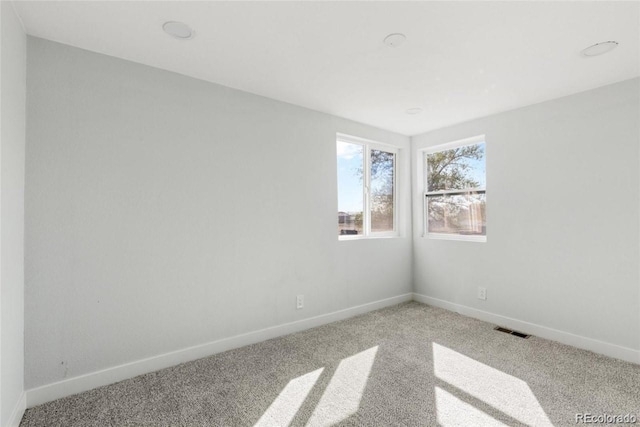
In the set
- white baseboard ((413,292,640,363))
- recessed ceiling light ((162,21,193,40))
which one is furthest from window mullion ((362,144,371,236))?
recessed ceiling light ((162,21,193,40))

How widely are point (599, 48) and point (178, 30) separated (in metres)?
2.74

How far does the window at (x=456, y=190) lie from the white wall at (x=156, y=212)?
1.61 metres

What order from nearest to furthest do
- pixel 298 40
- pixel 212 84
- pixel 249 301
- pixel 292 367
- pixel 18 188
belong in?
1. pixel 18 188
2. pixel 298 40
3. pixel 292 367
4. pixel 212 84
5. pixel 249 301

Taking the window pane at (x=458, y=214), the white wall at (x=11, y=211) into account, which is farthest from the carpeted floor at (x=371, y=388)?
the window pane at (x=458, y=214)

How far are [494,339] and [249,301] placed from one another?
2330 mm

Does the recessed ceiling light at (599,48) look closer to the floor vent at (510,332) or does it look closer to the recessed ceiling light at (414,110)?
the recessed ceiling light at (414,110)

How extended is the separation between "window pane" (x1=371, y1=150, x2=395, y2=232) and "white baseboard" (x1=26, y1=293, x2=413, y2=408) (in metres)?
1.30

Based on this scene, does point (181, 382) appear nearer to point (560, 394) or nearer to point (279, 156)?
point (279, 156)

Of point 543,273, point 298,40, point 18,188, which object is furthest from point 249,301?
point 543,273

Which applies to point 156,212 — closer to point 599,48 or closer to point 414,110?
point 414,110

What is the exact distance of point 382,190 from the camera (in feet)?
14.1

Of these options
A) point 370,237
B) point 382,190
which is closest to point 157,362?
point 370,237

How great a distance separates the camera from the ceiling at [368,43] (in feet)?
5.89

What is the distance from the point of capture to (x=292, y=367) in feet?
8.24
